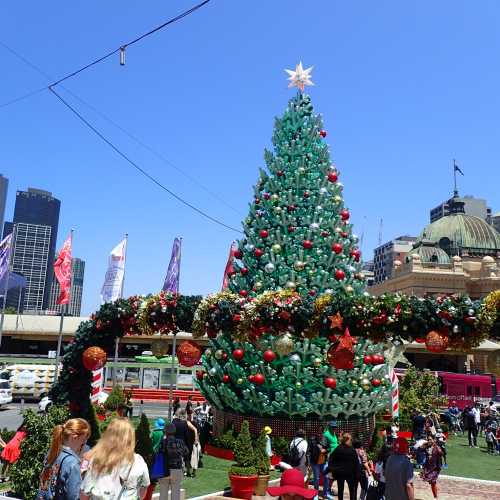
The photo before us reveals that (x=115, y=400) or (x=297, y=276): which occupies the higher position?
(x=297, y=276)

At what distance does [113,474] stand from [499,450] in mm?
18663

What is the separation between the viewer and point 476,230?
9044 cm

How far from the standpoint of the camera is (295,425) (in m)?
14.8

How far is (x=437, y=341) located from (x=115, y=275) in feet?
59.9

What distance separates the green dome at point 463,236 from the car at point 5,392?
72053 mm

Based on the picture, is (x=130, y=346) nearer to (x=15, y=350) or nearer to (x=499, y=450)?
(x=15, y=350)

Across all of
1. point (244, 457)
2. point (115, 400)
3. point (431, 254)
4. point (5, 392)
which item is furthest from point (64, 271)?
point (431, 254)

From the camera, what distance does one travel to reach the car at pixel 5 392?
30.1 m

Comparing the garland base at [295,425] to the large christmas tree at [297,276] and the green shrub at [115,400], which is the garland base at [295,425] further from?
the green shrub at [115,400]

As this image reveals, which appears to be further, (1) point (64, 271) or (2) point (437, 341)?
(1) point (64, 271)

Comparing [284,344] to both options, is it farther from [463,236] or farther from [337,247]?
[463,236]

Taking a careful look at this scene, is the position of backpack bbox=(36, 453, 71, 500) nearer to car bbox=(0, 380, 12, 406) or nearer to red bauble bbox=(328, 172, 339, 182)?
red bauble bbox=(328, 172, 339, 182)

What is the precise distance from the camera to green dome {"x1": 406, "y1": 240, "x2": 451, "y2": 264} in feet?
266

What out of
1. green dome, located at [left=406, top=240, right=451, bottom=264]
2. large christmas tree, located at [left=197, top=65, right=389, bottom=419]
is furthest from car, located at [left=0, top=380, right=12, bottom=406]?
green dome, located at [left=406, top=240, right=451, bottom=264]
